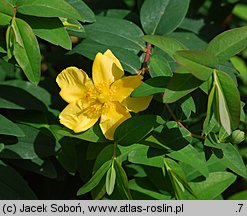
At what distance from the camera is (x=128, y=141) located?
1066 millimetres

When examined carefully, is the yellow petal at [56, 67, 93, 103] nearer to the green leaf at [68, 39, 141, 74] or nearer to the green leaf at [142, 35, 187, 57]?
the green leaf at [68, 39, 141, 74]

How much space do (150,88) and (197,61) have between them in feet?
0.35

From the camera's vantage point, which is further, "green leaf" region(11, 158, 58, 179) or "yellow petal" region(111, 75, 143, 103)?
"green leaf" region(11, 158, 58, 179)

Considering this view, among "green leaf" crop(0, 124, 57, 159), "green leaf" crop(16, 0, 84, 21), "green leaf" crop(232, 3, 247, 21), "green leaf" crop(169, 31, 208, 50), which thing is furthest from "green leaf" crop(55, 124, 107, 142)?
"green leaf" crop(232, 3, 247, 21)

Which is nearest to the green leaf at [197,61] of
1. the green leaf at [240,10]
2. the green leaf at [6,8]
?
the green leaf at [6,8]

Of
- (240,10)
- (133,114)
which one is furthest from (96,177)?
(240,10)

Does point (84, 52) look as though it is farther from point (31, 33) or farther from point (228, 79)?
point (228, 79)

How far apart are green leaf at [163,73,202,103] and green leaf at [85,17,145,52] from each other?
0.28m

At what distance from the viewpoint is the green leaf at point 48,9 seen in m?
1.06

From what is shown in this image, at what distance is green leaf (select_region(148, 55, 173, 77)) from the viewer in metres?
1.06

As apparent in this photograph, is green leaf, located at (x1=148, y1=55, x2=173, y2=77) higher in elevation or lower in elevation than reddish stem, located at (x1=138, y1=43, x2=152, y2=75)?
lower

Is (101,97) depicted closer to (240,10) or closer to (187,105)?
(187,105)

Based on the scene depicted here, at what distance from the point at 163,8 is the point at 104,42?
18cm

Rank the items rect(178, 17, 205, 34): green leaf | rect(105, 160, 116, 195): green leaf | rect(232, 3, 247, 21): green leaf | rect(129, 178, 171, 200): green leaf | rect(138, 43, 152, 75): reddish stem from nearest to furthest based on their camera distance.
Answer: rect(105, 160, 116, 195): green leaf < rect(138, 43, 152, 75): reddish stem < rect(129, 178, 171, 200): green leaf < rect(178, 17, 205, 34): green leaf < rect(232, 3, 247, 21): green leaf
